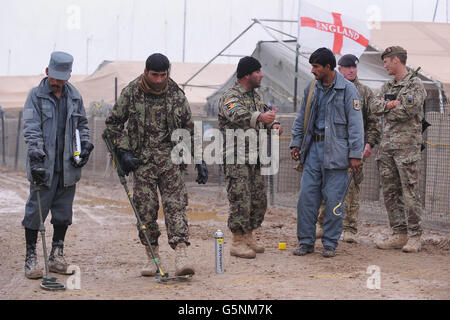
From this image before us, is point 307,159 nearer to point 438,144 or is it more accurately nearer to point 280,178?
point 438,144

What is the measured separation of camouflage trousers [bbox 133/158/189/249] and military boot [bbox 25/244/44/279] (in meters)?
0.99

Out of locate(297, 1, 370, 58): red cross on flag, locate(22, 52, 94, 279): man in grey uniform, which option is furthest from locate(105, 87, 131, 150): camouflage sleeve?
locate(297, 1, 370, 58): red cross on flag

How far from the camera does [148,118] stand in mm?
5781

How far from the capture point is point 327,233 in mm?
6898

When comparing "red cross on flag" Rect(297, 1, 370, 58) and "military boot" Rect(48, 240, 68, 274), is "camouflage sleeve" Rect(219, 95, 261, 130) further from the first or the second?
"red cross on flag" Rect(297, 1, 370, 58)

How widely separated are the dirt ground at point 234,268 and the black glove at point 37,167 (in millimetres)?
907

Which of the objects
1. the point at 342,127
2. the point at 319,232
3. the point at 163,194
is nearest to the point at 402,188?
the point at 342,127

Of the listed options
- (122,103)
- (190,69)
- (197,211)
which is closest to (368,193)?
(197,211)

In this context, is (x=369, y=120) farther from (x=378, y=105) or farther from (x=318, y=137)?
(x=318, y=137)

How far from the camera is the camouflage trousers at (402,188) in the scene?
712 cm

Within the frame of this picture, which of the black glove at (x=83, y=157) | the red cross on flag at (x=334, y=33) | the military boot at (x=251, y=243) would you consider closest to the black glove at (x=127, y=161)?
the black glove at (x=83, y=157)

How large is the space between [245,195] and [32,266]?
228cm

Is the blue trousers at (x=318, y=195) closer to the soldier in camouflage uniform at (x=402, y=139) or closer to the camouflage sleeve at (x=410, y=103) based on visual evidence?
the soldier in camouflage uniform at (x=402, y=139)

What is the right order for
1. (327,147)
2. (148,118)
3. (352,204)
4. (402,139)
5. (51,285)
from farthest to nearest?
(352,204) < (402,139) < (327,147) < (148,118) < (51,285)
